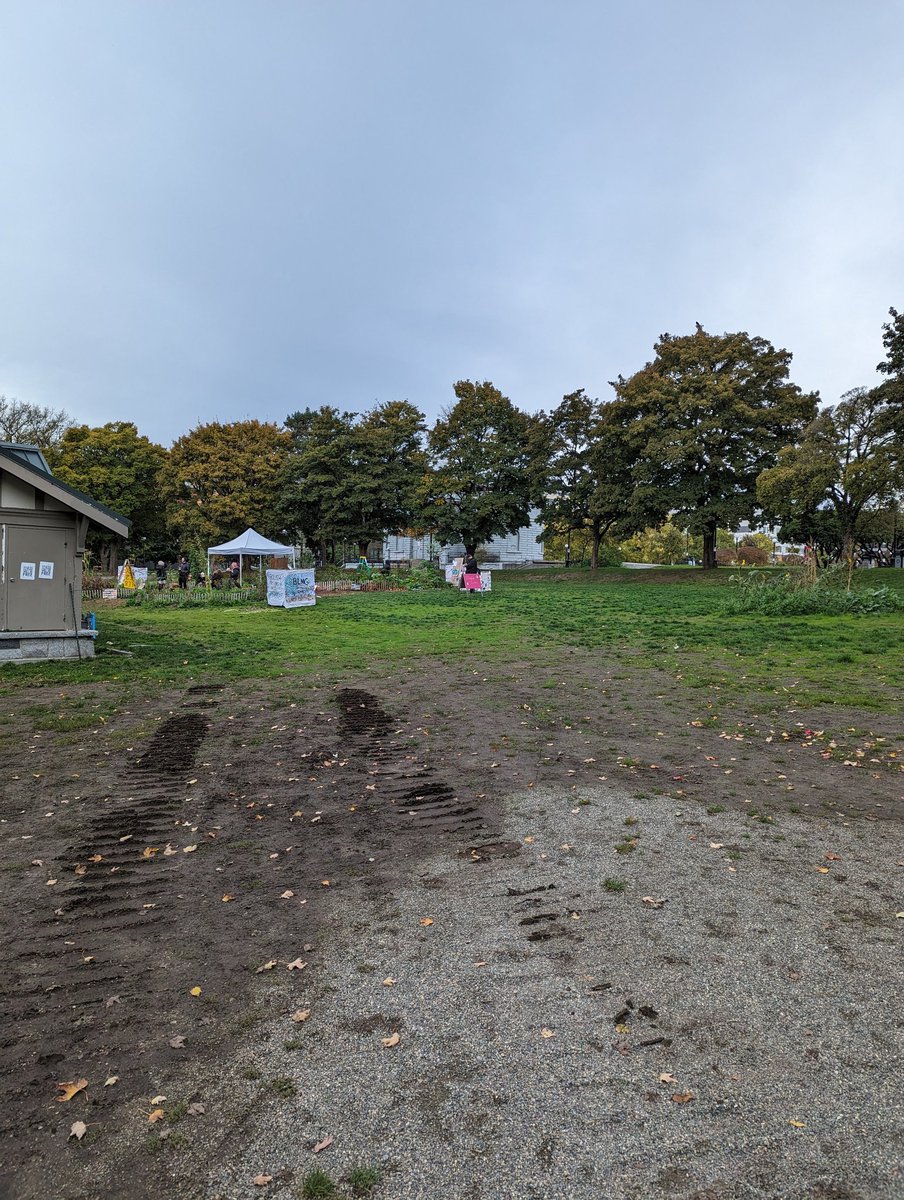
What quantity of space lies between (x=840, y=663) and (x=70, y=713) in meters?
10.9

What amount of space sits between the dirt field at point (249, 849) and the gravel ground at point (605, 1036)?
42 mm

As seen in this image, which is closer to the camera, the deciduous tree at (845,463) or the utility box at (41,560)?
the utility box at (41,560)

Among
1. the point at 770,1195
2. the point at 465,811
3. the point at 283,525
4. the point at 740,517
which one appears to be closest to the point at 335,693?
the point at 465,811

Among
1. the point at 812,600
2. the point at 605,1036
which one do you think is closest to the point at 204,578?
the point at 812,600

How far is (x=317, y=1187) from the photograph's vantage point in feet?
6.68

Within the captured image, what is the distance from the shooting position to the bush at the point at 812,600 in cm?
1620

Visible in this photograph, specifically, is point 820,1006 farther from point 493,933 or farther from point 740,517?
point 740,517

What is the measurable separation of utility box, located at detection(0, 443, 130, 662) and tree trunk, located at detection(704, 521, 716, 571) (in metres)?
29.0

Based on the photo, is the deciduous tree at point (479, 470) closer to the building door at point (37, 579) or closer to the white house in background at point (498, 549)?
the white house in background at point (498, 549)

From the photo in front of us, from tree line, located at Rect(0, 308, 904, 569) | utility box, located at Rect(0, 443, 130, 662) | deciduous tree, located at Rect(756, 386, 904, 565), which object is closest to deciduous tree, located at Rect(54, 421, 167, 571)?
tree line, located at Rect(0, 308, 904, 569)

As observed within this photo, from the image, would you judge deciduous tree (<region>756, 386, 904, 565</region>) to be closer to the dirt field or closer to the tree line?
the tree line

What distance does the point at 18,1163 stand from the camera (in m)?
2.17

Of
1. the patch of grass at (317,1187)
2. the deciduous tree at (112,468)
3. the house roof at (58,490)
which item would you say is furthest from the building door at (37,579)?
the deciduous tree at (112,468)

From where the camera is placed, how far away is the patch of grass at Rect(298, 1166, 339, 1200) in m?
2.01
